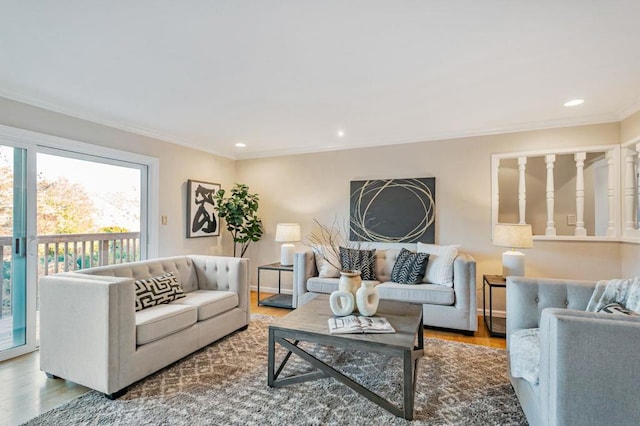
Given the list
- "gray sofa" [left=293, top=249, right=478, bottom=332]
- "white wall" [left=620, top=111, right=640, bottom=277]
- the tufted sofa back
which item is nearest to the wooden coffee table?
"gray sofa" [left=293, top=249, right=478, bottom=332]

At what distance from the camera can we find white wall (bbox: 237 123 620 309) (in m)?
3.51

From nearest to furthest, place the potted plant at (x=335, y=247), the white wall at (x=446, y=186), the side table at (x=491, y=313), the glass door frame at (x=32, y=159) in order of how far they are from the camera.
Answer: the glass door frame at (x=32, y=159) → the side table at (x=491, y=313) → the white wall at (x=446, y=186) → the potted plant at (x=335, y=247)

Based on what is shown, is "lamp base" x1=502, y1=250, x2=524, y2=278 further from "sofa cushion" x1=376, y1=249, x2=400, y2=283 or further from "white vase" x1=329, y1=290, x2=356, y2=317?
"white vase" x1=329, y1=290, x2=356, y2=317

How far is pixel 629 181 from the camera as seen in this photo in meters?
3.24

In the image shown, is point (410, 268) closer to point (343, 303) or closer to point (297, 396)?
point (343, 303)

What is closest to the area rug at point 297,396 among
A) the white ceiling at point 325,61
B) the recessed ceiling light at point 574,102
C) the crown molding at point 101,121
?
the white ceiling at point 325,61

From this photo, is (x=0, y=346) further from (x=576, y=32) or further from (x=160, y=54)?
(x=576, y=32)

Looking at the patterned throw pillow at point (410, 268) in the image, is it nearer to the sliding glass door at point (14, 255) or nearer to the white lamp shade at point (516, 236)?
the white lamp shade at point (516, 236)

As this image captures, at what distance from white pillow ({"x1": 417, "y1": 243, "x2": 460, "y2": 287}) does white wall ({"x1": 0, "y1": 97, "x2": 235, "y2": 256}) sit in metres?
3.17

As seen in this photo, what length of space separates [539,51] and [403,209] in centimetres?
240

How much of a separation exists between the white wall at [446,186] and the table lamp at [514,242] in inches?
20.0

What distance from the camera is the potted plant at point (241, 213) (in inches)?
187

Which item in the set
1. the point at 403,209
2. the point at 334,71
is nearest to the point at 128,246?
the point at 334,71

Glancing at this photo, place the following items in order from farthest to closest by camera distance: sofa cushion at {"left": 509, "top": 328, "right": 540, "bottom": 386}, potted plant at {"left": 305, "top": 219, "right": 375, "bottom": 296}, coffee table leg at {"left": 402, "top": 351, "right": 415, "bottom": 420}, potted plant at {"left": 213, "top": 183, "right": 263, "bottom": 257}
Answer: potted plant at {"left": 213, "top": 183, "right": 263, "bottom": 257} → potted plant at {"left": 305, "top": 219, "right": 375, "bottom": 296} → coffee table leg at {"left": 402, "top": 351, "right": 415, "bottom": 420} → sofa cushion at {"left": 509, "top": 328, "right": 540, "bottom": 386}
